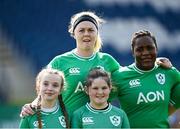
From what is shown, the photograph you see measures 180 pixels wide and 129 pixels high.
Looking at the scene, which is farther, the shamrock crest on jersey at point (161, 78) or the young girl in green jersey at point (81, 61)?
the shamrock crest on jersey at point (161, 78)

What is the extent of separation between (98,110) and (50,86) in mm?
441

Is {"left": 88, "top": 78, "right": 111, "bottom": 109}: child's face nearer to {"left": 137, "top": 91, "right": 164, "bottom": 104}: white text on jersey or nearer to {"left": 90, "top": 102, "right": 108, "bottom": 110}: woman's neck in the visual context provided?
{"left": 90, "top": 102, "right": 108, "bottom": 110}: woman's neck

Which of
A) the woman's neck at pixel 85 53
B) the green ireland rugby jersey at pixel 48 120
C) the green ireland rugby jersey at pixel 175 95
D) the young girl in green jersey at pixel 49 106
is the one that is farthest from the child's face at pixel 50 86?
the green ireland rugby jersey at pixel 175 95

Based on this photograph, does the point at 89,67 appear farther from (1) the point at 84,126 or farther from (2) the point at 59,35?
(2) the point at 59,35

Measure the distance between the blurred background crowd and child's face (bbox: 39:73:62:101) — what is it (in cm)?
915

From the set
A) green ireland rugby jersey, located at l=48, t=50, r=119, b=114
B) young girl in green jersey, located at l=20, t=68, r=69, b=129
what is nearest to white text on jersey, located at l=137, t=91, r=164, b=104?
green ireland rugby jersey, located at l=48, t=50, r=119, b=114

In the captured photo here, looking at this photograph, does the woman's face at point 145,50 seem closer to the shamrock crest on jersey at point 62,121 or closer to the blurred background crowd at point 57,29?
the shamrock crest on jersey at point 62,121

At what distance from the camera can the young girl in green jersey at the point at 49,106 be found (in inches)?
183

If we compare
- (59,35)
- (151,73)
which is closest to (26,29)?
(59,35)

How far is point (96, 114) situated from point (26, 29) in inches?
392

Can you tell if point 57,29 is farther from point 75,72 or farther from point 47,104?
point 47,104

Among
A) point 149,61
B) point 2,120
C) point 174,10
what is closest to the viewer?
point 149,61

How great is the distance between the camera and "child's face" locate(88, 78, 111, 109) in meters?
4.75

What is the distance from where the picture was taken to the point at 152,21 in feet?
48.9
